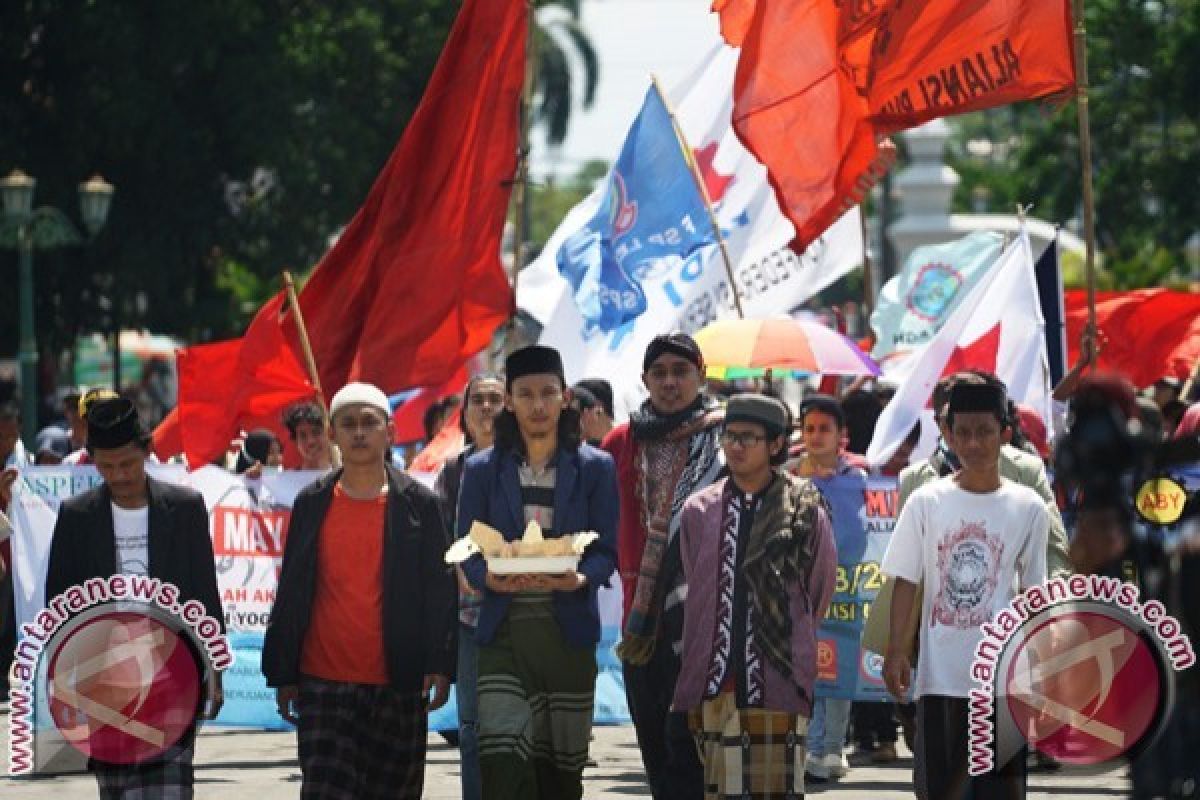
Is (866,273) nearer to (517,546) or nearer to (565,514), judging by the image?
(565,514)

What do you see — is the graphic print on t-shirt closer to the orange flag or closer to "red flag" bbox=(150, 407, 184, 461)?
the orange flag

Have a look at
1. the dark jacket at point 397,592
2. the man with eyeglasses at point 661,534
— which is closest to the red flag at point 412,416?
the man with eyeglasses at point 661,534

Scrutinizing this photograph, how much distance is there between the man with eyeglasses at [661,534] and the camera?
391 inches

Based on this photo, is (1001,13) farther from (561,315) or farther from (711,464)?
(561,315)

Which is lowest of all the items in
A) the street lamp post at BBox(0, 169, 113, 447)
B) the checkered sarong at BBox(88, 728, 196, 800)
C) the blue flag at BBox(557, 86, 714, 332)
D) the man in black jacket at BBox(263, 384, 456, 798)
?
the checkered sarong at BBox(88, 728, 196, 800)

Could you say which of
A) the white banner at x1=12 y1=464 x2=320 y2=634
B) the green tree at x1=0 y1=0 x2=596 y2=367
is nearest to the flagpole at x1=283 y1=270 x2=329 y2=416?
the white banner at x1=12 y1=464 x2=320 y2=634

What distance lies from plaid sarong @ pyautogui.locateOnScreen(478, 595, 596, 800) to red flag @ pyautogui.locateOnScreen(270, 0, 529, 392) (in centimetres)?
463

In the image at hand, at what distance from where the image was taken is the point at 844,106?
13.4 m

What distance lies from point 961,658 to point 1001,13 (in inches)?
190

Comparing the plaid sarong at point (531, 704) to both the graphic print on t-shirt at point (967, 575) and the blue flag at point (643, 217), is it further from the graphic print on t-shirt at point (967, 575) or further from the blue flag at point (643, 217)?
the blue flag at point (643, 217)

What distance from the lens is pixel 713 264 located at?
1777 cm

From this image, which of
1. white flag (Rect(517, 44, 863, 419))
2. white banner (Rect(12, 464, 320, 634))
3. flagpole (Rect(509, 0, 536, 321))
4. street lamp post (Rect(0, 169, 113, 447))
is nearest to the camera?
flagpole (Rect(509, 0, 536, 321))

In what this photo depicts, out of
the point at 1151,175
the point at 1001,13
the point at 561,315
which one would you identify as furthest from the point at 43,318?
the point at 1001,13

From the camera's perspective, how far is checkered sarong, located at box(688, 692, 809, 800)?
9.09 meters
